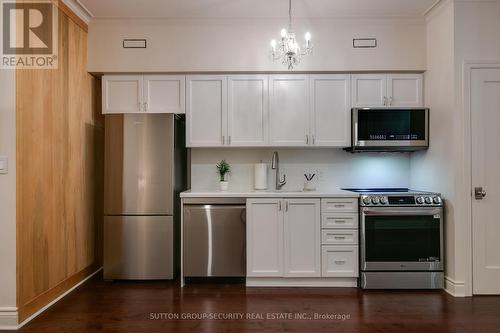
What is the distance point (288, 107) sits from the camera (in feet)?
11.8

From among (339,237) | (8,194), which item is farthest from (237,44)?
(8,194)

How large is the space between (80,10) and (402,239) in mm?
3960

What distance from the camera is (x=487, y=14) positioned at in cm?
307

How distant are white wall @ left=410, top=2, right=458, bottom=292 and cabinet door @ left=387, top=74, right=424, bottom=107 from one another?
8cm

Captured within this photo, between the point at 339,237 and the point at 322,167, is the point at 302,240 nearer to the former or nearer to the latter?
the point at 339,237

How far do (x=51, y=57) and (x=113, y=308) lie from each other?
224 cm

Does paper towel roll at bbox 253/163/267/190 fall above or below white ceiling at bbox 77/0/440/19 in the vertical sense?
below

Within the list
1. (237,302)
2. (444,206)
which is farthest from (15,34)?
(444,206)

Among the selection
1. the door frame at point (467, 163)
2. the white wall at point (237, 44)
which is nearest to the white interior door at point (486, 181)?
the door frame at point (467, 163)

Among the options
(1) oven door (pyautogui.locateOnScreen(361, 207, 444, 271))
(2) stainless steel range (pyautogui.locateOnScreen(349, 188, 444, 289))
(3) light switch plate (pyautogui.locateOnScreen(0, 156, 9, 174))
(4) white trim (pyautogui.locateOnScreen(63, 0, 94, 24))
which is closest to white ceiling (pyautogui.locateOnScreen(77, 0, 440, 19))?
(4) white trim (pyautogui.locateOnScreen(63, 0, 94, 24))

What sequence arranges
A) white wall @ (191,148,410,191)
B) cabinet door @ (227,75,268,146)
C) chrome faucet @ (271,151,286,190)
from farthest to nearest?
white wall @ (191,148,410,191) < chrome faucet @ (271,151,286,190) < cabinet door @ (227,75,268,146)

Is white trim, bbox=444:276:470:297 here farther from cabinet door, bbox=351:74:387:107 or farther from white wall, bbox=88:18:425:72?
white wall, bbox=88:18:425:72

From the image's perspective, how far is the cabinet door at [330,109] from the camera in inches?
141

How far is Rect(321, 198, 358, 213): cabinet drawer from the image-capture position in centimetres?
330
